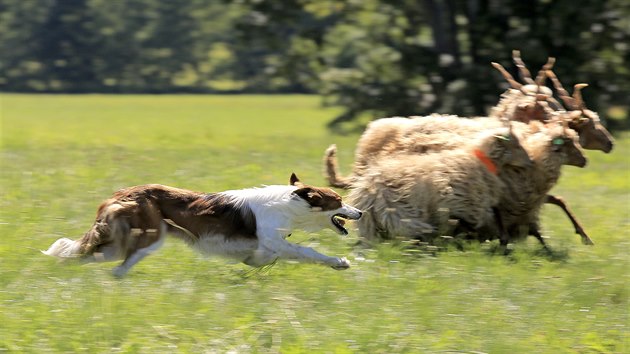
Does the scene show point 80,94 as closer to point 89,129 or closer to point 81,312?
point 89,129

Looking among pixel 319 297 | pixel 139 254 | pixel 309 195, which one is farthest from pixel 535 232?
pixel 139 254

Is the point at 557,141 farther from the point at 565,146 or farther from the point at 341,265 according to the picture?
the point at 341,265

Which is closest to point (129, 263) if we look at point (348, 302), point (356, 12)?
point (348, 302)

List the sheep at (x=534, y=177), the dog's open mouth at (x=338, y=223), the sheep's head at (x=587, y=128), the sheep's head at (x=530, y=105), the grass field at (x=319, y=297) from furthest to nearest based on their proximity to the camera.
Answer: the sheep's head at (x=587, y=128), the sheep's head at (x=530, y=105), the sheep at (x=534, y=177), the dog's open mouth at (x=338, y=223), the grass field at (x=319, y=297)

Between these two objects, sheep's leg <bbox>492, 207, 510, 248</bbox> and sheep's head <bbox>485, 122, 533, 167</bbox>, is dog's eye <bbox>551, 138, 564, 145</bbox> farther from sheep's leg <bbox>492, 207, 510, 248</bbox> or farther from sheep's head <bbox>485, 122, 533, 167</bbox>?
sheep's leg <bbox>492, 207, 510, 248</bbox>

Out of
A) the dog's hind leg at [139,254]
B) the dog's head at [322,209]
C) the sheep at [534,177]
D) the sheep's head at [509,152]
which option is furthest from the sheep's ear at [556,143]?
the dog's hind leg at [139,254]

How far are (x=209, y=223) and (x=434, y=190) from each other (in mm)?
2267

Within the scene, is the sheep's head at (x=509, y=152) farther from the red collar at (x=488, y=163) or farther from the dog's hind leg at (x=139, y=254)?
the dog's hind leg at (x=139, y=254)

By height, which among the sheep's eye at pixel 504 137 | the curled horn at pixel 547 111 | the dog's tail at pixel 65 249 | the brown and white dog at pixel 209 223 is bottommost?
the dog's tail at pixel 65 249

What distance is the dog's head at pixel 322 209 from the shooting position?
27.9 ft

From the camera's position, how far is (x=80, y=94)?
64.6 m

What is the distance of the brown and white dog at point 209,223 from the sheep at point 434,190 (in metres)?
1.07

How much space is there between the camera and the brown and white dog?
26.5ft

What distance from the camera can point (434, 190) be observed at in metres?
9.63
